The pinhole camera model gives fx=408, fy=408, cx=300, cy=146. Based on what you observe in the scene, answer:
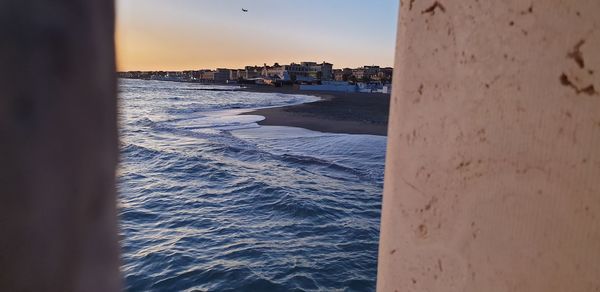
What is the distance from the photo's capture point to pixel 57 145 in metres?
0.43

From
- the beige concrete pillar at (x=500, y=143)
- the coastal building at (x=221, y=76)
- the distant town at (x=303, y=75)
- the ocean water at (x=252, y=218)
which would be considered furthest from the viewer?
the coastal building at (x=221, y=76)

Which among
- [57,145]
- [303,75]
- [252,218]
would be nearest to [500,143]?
[57,145]

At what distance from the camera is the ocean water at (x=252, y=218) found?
5.62m

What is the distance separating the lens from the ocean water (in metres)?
5.62

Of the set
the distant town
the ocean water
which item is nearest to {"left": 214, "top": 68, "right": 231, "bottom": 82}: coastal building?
the distant town

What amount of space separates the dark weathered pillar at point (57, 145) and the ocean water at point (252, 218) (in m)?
0.06

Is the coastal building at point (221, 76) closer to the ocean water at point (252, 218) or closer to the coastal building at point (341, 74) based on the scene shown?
the coastal building at point (341, 74)

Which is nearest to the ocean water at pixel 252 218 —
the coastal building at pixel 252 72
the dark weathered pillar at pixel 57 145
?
the dark weathered pillar at pixel 57 145

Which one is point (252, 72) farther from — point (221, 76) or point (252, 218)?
point (252, 218)

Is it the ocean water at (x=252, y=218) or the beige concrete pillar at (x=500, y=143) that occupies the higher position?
the beige concrete pillar at (x=500, y=143)

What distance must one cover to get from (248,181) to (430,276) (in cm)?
934

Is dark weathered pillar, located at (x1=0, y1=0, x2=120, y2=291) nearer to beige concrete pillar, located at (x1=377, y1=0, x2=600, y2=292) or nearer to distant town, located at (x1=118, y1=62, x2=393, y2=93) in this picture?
beige concrete pillar, located at (x1=377, y1=0, x2=600, y2=292)

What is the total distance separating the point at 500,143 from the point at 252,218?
7.08 m

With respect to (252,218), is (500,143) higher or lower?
higher
